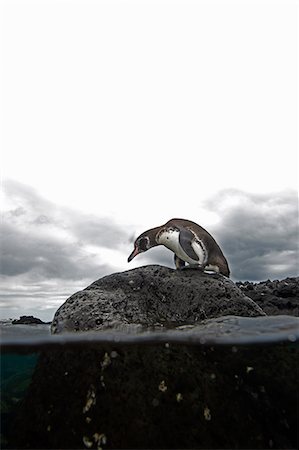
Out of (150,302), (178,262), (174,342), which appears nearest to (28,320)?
(178,262)

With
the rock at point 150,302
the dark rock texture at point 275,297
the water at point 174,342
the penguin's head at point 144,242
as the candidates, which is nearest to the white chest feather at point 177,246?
the penguin's head at point 144,242

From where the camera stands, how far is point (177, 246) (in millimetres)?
9305

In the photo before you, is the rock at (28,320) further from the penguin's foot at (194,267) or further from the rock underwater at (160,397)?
the rock underwater at (160,397)

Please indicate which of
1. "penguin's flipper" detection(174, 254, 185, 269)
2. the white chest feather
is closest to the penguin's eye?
the white chest feather

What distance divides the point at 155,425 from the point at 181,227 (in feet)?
17.5

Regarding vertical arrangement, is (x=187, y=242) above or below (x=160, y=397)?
above

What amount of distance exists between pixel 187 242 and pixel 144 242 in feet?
4.63

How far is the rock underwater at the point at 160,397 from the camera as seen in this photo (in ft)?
16.1

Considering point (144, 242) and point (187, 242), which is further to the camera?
point (144, 242)

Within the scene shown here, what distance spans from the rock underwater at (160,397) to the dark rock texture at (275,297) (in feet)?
14.4

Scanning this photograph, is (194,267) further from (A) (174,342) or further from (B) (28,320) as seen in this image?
(B) (28,320)

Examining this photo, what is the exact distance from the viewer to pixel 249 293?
12320 millimetres

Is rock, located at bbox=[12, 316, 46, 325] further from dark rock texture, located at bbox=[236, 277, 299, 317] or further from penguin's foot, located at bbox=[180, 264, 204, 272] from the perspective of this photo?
dark rock texture, located at bbox=[236, 277, 299, 317]

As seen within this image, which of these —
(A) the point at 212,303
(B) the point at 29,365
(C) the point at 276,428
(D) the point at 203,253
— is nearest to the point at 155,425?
(C) the point at 276,428
